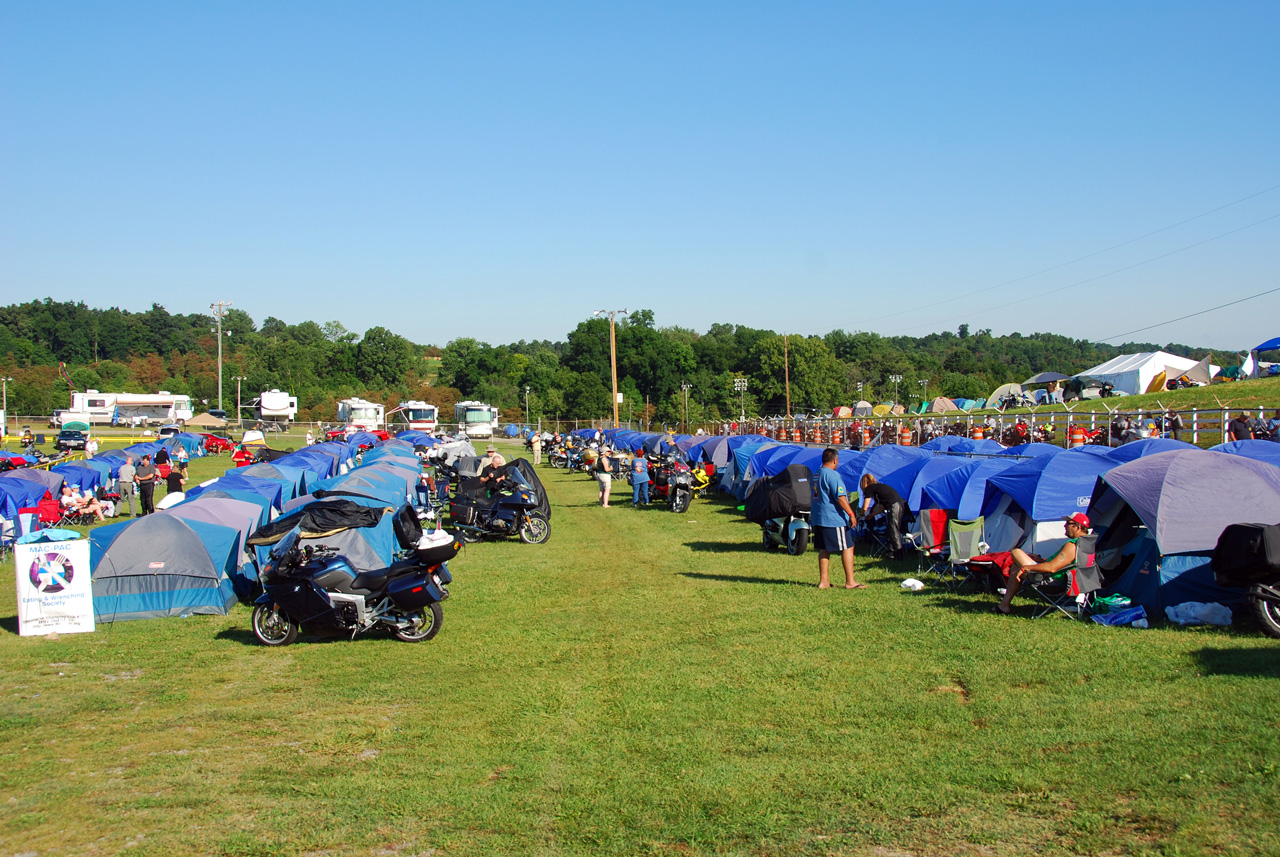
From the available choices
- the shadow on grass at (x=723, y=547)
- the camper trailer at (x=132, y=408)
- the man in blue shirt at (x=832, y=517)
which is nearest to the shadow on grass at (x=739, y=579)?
the man in blue shirt at (x=832, y=517)

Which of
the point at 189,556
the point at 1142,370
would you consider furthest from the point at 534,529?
the point at 1142,370

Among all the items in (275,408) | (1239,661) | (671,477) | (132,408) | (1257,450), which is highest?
(132,408)

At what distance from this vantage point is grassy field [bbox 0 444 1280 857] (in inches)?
198

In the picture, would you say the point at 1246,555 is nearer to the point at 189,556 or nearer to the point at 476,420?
the point at 189,556

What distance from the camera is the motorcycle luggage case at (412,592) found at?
31.4 feet

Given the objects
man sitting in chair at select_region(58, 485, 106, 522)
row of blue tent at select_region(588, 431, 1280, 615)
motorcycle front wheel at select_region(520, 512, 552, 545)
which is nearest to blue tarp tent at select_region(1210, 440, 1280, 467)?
row of blue tent at select_region(588, 431, 1280, 615)

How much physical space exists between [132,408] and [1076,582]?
260 feet

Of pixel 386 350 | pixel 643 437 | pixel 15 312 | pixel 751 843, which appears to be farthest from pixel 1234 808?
pixel 15 312

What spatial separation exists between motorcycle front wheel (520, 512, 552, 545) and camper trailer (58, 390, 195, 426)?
6383 centimetres

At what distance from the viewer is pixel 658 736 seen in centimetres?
662

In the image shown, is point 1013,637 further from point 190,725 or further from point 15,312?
point 15,312

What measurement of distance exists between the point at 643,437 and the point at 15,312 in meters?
130

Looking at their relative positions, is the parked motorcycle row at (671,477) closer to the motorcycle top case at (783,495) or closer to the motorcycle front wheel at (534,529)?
the motorcycle front wheel at (534,529)

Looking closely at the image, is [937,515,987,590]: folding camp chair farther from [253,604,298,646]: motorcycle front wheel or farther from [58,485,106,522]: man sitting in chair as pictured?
[58,485,106,522]: man sitting in chair
